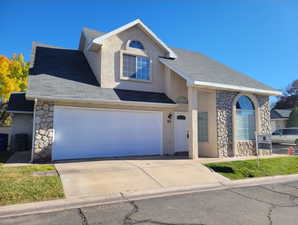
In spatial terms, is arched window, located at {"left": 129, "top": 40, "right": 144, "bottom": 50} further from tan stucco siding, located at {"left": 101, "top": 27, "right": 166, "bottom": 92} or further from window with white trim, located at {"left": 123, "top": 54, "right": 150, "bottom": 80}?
window with white trim, located at {"left": 123, "top": 54, "right": 150, "bottom": 80}

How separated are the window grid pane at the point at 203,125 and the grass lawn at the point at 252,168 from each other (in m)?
2.82

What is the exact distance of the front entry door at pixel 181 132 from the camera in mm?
12727

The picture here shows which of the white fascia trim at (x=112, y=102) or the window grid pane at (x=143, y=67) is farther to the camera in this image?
the window grid pane at (x=143, y=67)

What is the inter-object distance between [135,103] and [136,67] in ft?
9.10

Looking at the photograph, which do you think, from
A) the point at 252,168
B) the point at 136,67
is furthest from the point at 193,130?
the point at 136,67

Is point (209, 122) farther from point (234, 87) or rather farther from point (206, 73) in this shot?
point (206, 73)

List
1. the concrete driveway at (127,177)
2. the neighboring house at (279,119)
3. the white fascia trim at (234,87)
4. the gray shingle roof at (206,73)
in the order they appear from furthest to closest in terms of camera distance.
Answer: the neighboring house at (279,119), the gray shingle roof at (206,73), the white fascia trim at (234,87), the concrete driveway at (127,177)

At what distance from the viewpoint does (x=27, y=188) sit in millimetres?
5473

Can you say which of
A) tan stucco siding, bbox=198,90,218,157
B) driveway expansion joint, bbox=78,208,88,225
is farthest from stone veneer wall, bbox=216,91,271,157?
driveway expansion joint, bbox=78,208,88,225

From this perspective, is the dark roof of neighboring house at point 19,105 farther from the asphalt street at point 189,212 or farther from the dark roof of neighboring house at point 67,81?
the asphalt street at point 189,212

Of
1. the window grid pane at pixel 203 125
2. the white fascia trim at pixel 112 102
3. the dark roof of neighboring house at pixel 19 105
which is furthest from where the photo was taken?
the dark roof of neighboring house at pixel 19 105

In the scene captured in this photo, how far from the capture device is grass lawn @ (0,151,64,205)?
5020mm

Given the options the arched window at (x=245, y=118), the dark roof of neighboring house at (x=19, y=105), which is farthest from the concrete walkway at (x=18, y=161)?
the arched window at (x=245, y=118)

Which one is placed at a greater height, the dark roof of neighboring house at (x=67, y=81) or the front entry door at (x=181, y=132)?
the dark roof of neighboring house at (x=67, y=81)
